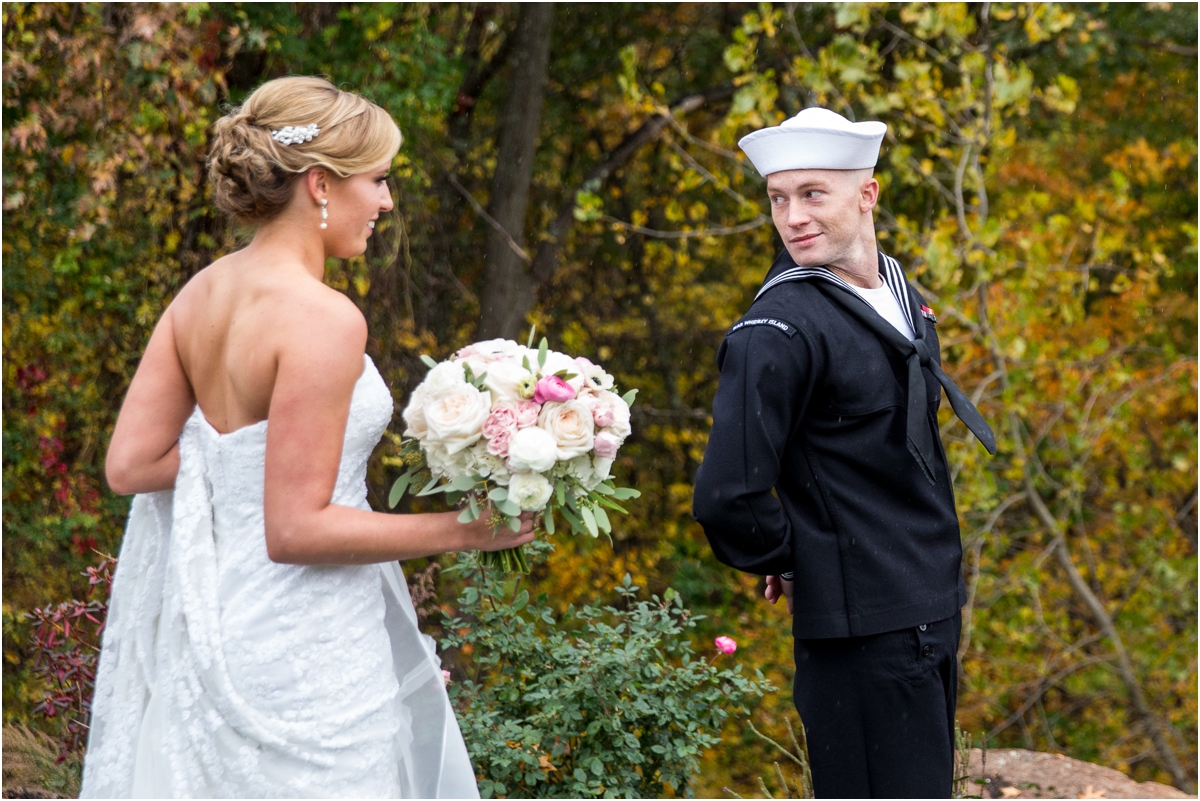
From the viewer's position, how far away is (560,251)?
27.0 feet

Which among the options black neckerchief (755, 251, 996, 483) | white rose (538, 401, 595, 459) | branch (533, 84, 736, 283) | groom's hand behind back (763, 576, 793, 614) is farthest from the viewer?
branch (533, 84, 736, 283)

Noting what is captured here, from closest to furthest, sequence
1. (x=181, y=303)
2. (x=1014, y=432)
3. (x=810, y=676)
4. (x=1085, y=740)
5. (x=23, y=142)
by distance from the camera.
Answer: (x=181, y=303)
(x=810, y=676)
(x=23, y=142)
(x=1014, y=432)
(x=1085, y=740)

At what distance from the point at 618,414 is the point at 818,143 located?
2.70 ft

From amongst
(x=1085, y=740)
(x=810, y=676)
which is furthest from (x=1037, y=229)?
(x=810, y=676)

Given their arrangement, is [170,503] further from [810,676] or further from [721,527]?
[810,676]

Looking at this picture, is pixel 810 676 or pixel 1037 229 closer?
pixel 810 676

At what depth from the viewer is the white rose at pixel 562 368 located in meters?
2.09

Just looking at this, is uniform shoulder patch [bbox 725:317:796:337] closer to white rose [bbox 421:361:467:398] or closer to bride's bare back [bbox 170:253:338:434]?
white rose [bbox 421:361:467:398]

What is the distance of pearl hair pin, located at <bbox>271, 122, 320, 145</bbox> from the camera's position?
2.05 m

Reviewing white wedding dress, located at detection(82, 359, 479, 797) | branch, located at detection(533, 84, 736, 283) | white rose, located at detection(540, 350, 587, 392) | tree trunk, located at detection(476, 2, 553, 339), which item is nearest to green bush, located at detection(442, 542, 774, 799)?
white wedding dress, located at detection(82, 359, 479, 797)

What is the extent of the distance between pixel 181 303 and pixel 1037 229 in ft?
19.4

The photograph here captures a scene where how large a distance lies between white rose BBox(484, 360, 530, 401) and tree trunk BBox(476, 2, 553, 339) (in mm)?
5185

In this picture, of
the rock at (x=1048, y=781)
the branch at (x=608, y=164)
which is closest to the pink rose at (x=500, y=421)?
the rock at (x=1048, y=781)

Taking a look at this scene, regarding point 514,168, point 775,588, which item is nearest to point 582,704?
point 775,588
